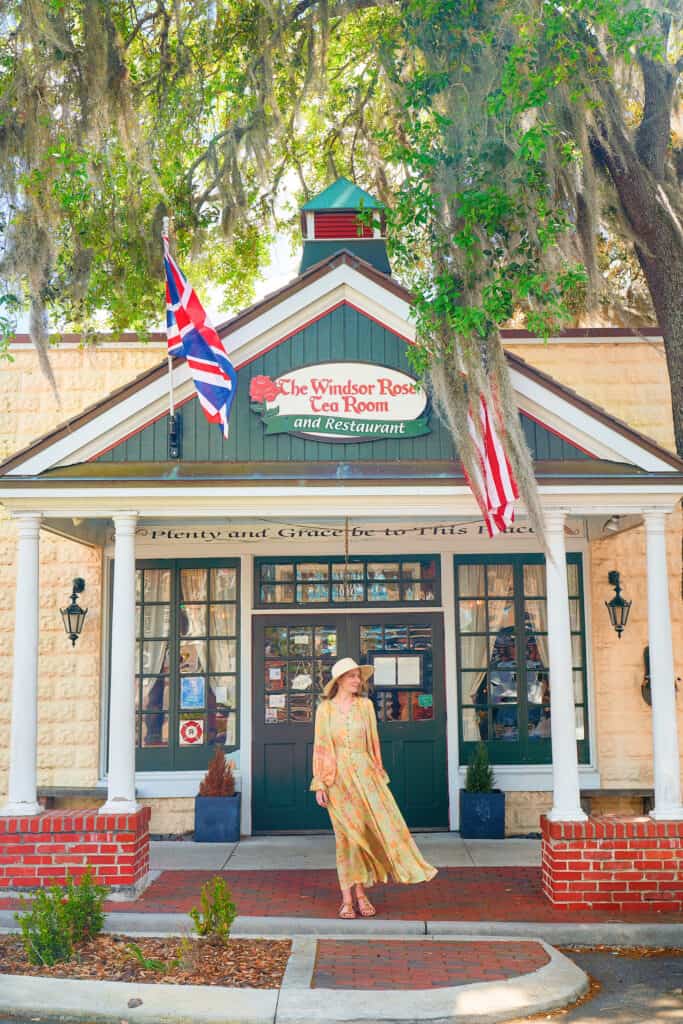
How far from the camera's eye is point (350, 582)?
10.4 metres

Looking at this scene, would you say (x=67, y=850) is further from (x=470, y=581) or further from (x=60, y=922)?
(x=470, y=581)

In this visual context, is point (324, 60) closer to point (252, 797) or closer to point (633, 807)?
point (252, 797)

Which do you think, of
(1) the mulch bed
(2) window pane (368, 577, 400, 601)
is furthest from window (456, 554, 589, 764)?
(1) the mulch bed

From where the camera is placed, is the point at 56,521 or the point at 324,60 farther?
the point at 324,60

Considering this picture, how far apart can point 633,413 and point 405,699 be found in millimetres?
3910

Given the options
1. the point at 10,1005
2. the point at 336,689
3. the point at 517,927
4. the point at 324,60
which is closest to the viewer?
the point at 10,1005

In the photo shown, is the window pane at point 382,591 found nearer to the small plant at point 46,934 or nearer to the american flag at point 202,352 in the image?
the american flag at point 202,352

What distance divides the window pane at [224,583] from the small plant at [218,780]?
5.35 ft

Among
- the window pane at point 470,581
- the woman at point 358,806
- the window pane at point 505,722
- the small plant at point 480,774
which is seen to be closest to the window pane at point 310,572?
the window pane at point 470,581

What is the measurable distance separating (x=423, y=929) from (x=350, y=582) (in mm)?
4195

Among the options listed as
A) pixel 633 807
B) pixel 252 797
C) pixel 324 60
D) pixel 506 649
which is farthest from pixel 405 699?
pixel 324 60

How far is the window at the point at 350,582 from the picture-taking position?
1038 cm

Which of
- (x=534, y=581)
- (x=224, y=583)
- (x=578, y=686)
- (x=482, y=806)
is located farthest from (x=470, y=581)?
(x=224, y=583)

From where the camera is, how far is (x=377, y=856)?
7.13 metres
